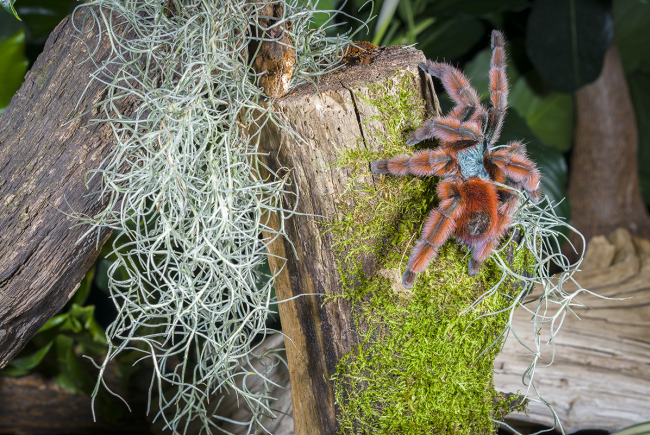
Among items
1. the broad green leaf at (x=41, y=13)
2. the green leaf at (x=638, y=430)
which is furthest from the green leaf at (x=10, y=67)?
the green leaf at (x=638, y=430)

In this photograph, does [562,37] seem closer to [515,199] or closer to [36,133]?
[515,199]

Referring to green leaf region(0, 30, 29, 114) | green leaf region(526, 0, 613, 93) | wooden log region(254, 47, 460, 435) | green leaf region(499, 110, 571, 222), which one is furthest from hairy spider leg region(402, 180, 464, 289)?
green leaf region(526, 0, 613, 93)

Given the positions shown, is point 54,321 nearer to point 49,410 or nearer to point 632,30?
point 49,410

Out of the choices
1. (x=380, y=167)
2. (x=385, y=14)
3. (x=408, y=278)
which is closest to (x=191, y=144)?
(x=380, y=167)

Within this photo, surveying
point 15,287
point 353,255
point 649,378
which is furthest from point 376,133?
point 649,378

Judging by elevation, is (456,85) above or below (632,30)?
above

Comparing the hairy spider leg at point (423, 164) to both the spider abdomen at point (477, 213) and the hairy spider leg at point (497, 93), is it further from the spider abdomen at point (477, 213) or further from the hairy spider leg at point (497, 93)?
the hairy spider leg at point (497, 93)

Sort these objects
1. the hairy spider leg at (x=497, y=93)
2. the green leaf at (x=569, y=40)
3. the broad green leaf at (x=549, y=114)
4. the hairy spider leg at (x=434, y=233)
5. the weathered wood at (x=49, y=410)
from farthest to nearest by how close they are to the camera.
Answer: the broad green leaf at (x=549, y=114) < the green leaf at (x=569, y=40) < the weathered wood at (x=49, y=410) < the hairy spider leg at (x=497, y=93) < the hairy spider leg at (x=434, y=233)
